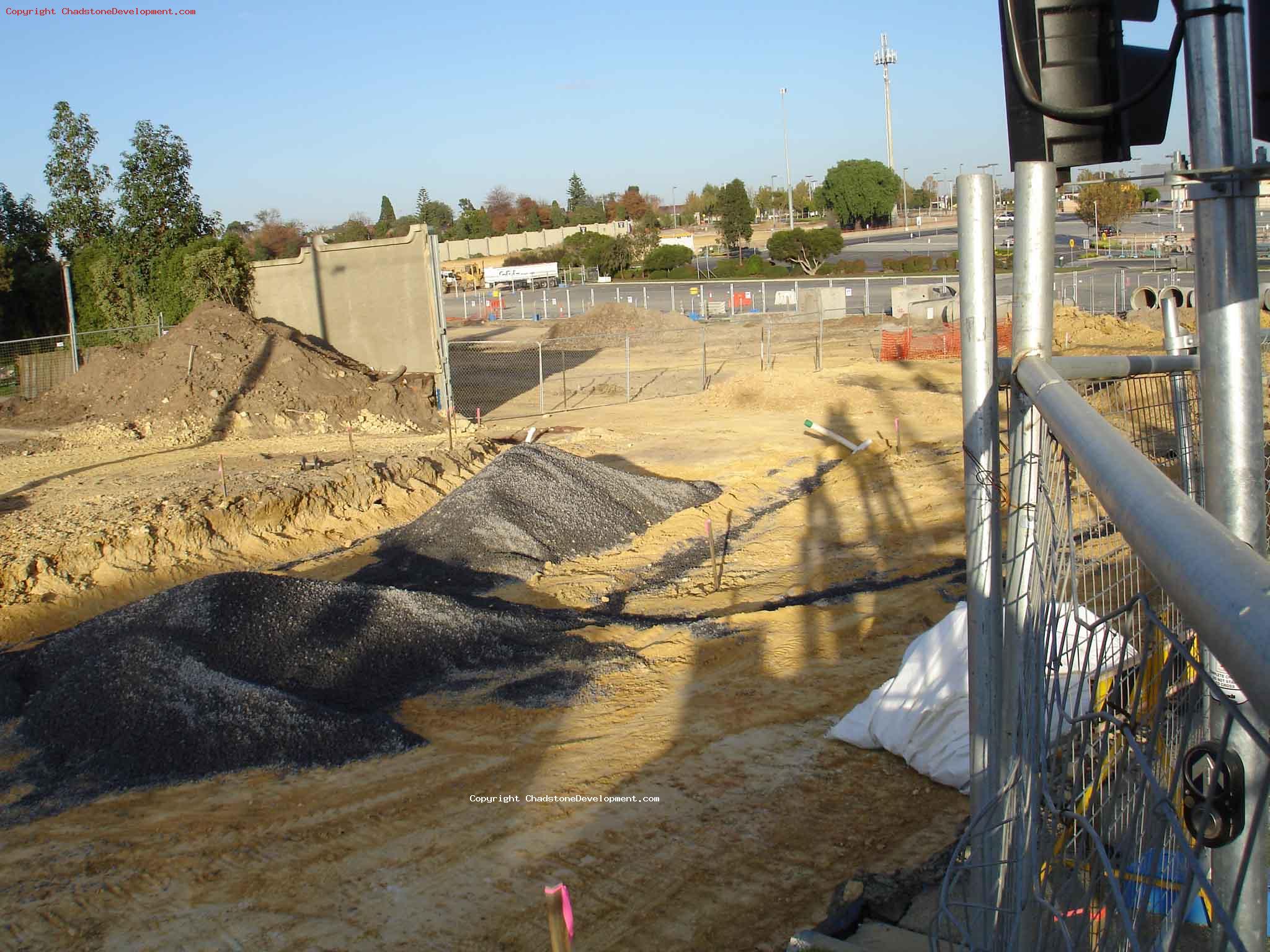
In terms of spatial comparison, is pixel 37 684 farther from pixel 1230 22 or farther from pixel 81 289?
pixel 81 289

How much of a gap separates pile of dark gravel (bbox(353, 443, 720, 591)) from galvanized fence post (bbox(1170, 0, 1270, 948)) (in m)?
11.0

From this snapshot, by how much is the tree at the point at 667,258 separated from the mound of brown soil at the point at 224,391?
6012cm

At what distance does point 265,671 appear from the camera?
9.54 metres

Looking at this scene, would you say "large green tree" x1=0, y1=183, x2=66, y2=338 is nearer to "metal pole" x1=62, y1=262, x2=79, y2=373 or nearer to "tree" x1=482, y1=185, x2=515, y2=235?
"metal pole" x1=62, y1=262, x2=79, y2=373

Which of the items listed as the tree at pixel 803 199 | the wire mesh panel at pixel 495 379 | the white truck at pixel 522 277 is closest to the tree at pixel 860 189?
the tree at pixel 803 199

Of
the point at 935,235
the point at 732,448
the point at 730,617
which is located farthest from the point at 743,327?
the point at 935,235

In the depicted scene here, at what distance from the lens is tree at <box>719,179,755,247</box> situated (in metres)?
88.6

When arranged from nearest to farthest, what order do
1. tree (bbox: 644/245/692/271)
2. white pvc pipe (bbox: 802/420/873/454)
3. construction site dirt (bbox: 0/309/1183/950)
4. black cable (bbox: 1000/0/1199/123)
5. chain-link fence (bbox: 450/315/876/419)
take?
black cable (bbox: 1000/0/1199/123) < construction site dirt (bbox: 0/309/1183/950) < white pvc pipe (bbox: 802/420/873/454) < chain-link fence (bbox: 450/315/876/419) < tree (bbox: 644/245/692/271)

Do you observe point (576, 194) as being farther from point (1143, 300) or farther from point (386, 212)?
point (1143, 300)

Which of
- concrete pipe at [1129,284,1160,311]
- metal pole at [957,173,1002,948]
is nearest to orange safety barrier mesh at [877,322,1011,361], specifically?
concrete pipe at [1129,284,1160,311]

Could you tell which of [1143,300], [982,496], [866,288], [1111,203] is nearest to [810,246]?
[1111,203]

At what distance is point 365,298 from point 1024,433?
24313 millimetres

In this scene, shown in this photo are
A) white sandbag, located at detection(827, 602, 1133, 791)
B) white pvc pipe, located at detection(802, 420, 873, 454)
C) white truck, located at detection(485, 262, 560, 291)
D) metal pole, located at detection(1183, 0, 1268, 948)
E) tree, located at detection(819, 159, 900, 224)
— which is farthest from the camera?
tree, located at detection(819, 159, 900, 224)

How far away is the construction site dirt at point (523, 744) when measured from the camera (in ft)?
20.4
